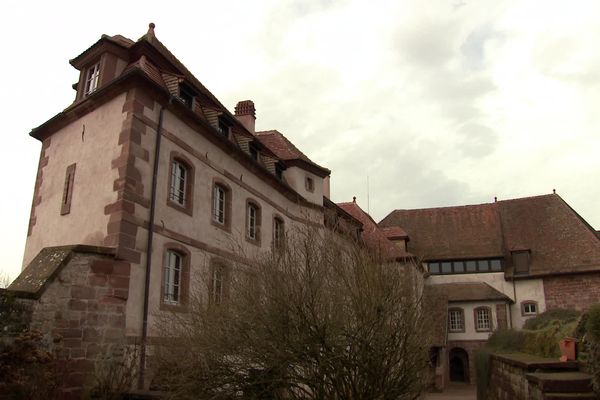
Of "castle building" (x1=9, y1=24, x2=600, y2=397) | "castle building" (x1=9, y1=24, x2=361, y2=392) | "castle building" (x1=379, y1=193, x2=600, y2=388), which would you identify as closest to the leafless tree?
"castle building" (x1=9, y1=24, x2=600, y2=397)

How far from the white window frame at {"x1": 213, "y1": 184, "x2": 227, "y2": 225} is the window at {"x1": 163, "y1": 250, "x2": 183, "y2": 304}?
6.93 feet

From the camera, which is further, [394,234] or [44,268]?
[394,234]

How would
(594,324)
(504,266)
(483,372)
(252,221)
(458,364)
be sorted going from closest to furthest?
(594,324) → (252,221) → (483,372) → (504,266) → (458,364)

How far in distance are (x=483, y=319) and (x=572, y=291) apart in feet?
18.2

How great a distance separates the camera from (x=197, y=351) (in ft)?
25.8

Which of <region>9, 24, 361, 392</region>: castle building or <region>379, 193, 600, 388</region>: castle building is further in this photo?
<region>379, 193, 600, 388</region>: castle building

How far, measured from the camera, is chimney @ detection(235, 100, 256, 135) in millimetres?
21719

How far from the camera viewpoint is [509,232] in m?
34.8

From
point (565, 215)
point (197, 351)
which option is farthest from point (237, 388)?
point (565, 215)

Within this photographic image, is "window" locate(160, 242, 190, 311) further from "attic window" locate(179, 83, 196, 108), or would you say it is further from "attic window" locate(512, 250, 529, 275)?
"attic window" locate(512, 250, 529, 275)

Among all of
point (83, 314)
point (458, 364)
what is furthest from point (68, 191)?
point (458, 364)

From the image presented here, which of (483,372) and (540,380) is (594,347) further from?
(483,372)

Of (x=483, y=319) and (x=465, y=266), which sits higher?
(x=465, y=266)

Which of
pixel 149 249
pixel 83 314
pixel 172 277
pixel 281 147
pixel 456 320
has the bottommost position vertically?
pixel 83 314
